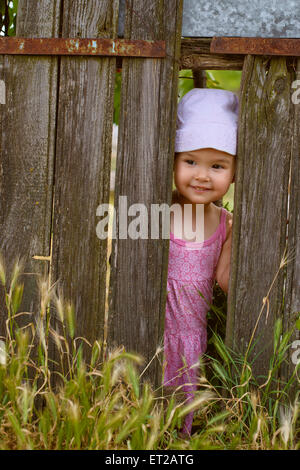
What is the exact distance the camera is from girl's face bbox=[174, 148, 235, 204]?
9.26 feet

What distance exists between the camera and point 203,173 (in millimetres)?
2850

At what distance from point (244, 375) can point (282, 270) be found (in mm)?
521

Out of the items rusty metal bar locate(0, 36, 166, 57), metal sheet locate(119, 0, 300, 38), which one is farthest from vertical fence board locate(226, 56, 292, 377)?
rusty metal bar locate(0, 36, 166, 57)

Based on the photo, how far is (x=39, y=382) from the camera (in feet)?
9.12

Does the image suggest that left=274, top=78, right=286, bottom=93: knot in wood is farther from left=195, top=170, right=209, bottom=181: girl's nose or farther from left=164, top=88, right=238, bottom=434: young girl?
left=195, top=170, right=209, bottom=181: girl's nose

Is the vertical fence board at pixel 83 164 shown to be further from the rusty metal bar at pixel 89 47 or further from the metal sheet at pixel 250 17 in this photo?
the metal sheet at pixel 250 17

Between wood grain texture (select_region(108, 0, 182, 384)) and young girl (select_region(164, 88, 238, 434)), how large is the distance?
0.20 m

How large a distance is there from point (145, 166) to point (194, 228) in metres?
0.60

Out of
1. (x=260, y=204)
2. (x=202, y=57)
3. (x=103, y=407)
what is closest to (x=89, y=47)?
(x=202, y=57)

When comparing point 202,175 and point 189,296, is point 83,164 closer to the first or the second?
point 202,175

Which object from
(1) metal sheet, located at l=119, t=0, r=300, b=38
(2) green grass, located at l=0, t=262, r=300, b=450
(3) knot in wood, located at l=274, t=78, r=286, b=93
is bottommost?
(2) green grass, located at l=0, t=262, r=300, b=450
